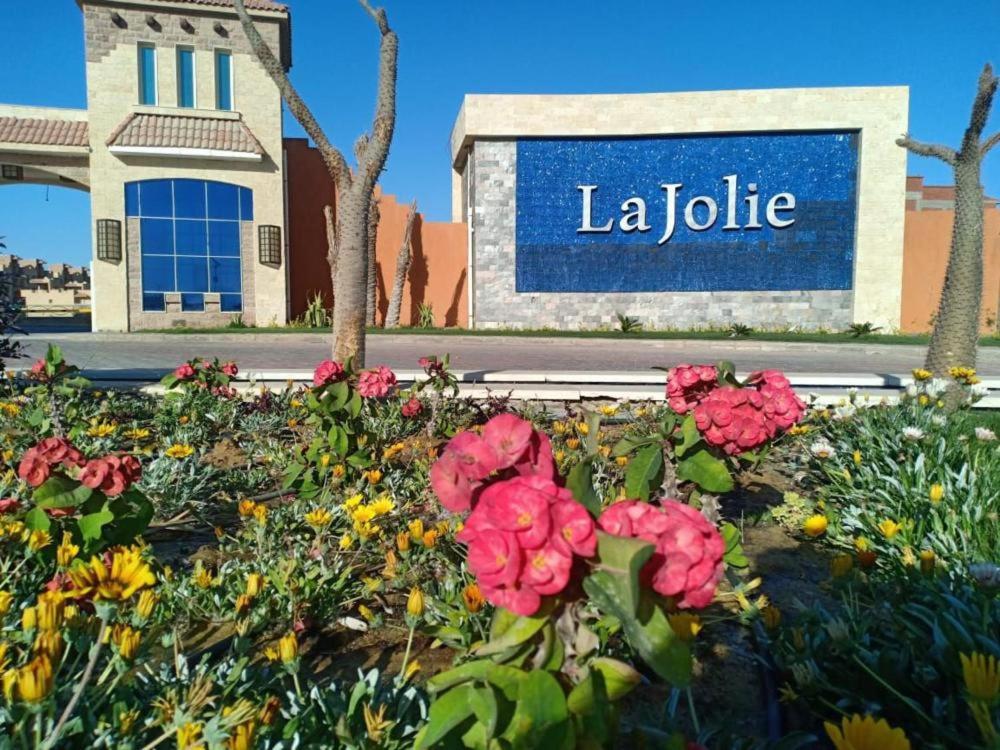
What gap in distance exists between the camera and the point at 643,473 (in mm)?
1724

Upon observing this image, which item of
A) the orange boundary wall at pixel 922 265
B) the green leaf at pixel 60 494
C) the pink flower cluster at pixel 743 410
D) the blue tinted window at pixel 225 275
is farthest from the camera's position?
the orange boundary wall at pixel 922 265

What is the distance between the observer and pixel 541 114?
17.7 metres

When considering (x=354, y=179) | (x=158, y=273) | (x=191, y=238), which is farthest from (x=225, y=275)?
(x=354, y=179)

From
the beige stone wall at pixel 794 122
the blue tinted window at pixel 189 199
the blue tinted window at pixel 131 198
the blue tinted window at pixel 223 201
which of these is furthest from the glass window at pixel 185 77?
the beige stone wall at pixel 794 122

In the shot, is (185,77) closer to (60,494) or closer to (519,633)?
(60,494)

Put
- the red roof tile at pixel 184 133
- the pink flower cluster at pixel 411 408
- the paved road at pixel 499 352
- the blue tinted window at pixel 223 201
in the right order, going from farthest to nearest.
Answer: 1. the blue tinted window at pixel 223 201
2. the red roof tile at pixel 184 133
3. the paved road at pixel 499 352
4. the pink flower cluster at pixel 411 408

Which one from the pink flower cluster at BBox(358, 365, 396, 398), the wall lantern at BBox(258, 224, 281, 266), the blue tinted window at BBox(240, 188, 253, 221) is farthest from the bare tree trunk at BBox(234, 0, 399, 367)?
→ the blue tinted window at BBox(240, 188, 253, 221)

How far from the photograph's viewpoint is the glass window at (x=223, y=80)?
54.9 feet

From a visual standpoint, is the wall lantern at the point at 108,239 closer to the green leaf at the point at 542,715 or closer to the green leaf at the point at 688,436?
the green leaf at the point at 688,436

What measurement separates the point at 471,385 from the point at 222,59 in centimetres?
1519

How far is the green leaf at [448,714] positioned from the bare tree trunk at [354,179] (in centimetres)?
418

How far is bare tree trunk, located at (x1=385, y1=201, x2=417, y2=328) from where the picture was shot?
60.1 ft

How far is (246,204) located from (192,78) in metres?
3.25

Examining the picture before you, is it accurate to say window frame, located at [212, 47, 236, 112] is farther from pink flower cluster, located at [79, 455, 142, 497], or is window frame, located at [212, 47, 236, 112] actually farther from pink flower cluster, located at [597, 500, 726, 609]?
pink flower cluster, located at [597, 500, 726, 609]
